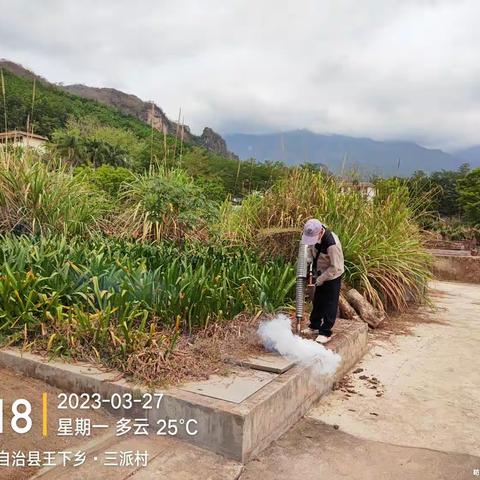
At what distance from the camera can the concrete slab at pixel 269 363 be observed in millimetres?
3625

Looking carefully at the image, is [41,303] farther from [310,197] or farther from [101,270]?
[310,197]

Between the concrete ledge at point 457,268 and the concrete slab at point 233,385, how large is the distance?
9265mm

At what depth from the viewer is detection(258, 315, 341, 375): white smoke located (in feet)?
12.9

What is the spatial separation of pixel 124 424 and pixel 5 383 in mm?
950

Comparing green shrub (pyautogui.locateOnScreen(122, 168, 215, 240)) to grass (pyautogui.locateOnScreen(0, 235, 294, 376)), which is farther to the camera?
green shrub (pyautogui.locateOnScreen(122, 168, 215, 240))

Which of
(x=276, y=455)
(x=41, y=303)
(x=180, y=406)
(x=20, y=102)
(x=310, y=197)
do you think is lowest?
(x=276, y=455)

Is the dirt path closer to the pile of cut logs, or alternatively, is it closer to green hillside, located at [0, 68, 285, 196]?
the pile of cut logs

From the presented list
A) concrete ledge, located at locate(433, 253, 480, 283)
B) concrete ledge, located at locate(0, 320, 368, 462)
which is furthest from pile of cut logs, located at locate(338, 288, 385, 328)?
concrete ledge, located at locate(433, 253, 480, 283)

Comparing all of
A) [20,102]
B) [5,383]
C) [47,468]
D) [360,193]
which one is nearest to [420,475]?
[47,468]

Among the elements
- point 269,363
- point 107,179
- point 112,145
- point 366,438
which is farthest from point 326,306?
point 112,145

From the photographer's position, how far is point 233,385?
3332 millimetres

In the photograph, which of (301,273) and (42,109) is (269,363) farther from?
(42,109)

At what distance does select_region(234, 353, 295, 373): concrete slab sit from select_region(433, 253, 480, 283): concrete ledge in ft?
29.2

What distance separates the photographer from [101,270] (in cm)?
449
